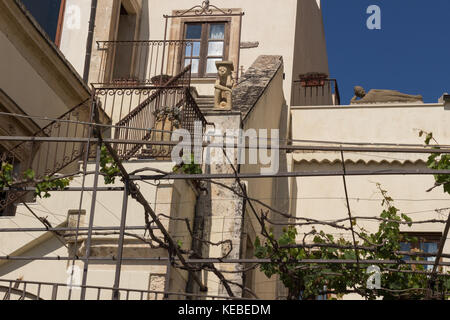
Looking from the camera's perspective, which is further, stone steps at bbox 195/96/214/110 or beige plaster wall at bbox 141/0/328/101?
beige plaster wall at bbox 141/0/328/101

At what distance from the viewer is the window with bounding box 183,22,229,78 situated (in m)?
18.3

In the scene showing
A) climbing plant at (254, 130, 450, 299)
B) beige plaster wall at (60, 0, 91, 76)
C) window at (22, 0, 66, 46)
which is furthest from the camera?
beige plaster wall at (60, 0, 91, 76)

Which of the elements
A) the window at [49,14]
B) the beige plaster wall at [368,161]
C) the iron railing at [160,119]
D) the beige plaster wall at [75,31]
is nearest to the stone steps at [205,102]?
the iron railing at [160,119]

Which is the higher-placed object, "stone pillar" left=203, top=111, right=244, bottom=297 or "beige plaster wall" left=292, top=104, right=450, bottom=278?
"beige plaster wall" left=292, top=104, right=450, bottom=278

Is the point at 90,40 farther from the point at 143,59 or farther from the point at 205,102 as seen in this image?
the point at 205,102

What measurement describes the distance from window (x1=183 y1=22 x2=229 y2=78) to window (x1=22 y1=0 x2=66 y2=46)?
109 inches

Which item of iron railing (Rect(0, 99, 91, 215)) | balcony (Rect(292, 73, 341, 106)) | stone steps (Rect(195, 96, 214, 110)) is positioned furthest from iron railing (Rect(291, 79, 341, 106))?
iron railing (Rect(0, 99, 91, 215))

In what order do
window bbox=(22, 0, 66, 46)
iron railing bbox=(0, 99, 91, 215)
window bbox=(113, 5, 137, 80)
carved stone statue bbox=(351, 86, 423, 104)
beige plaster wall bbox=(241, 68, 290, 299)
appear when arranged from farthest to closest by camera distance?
window bbox=(113, 5, 137, 80)
carved stone statue bbox=(351, 86, 423, 104)
window bbox=(22, 0, 66, 46)
beige plaster wall bbox=(241, 68, 290, 299)
iron railing bbox=(0, 99, 91, 215)

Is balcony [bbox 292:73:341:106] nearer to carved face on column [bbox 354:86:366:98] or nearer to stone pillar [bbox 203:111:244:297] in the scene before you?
carved face on column [bbox 354:86:366:98]

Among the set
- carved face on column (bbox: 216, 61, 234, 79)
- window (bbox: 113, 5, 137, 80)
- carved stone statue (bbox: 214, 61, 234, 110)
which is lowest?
carved stone statue (bbox: 214, 61, 234, 110)

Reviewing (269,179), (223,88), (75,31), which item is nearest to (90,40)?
(75,31)

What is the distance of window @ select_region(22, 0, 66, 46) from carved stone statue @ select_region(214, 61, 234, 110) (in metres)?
3.89
